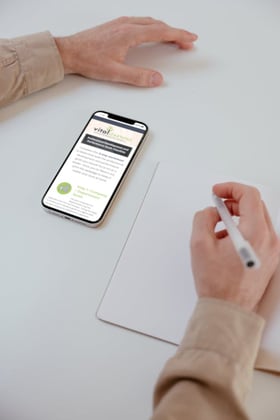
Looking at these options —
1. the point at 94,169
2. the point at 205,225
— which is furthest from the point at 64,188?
the point at 205,225

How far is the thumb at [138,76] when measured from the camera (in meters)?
0.79

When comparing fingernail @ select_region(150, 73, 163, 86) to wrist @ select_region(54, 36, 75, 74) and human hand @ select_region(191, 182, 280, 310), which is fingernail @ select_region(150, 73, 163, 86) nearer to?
wrist @ select_region(54, 36, 75, 74)

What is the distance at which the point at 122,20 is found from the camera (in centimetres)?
85

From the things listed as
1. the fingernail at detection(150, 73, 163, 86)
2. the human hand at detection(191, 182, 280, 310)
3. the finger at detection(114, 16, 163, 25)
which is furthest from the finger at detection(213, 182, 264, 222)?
the finger at detection(114, 16, 163, 25)

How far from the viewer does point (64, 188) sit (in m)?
0.67

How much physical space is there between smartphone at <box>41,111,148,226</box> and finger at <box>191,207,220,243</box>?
137 millimetres

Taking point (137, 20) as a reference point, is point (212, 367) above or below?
below

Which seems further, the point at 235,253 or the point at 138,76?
the point at 138,76

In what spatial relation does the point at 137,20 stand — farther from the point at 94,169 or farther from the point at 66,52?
the point at 94,169

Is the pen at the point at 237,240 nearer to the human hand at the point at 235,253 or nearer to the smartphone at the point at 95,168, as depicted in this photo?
the human hand at the point at 235,253

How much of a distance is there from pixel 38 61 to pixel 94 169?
24 cm

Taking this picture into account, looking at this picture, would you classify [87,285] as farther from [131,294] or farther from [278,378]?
[278,378]

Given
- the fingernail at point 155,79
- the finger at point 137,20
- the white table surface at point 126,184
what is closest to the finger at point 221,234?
the white table surface at point 126,184

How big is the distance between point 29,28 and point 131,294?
569 millimetres
